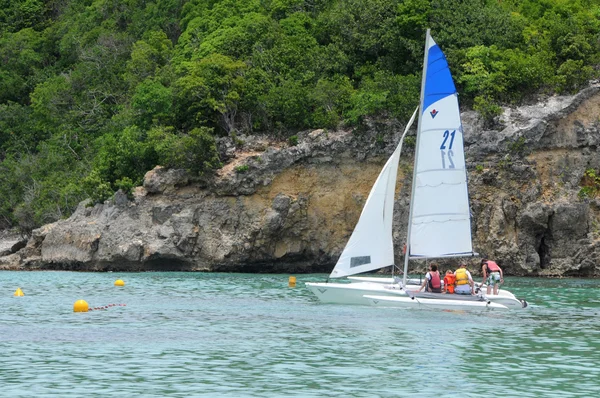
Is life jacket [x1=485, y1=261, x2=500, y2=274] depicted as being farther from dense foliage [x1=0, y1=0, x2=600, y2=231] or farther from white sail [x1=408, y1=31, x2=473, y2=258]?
dense foliage [x1=0, y1=0, x2=600, y2=231]

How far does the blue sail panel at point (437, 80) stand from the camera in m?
33.9

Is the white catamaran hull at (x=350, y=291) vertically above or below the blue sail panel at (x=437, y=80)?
below

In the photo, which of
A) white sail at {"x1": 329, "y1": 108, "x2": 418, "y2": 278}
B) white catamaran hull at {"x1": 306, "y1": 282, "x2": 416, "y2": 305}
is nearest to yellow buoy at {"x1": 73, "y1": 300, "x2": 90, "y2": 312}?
white catamaran hull at {"x1": 306, "y1": 282, "x2": 416, "y2": 305}

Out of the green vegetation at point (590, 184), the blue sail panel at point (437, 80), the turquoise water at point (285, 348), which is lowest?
the turquoise water at point (285, 348)

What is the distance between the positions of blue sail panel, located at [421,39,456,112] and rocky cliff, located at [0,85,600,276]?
1756 centimetres

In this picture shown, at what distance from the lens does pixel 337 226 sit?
2074 inches

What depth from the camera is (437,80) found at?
33.9m

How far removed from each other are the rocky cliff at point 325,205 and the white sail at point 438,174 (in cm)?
1653

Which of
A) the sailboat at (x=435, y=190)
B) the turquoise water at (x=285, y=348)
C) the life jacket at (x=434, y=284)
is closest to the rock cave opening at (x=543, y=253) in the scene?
the turquoise water at (x=285, y=348)

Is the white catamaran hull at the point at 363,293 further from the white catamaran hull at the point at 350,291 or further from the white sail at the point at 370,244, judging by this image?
the white sail at the point at 370,244

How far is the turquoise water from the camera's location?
19812mm

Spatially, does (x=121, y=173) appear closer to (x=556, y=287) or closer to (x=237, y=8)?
(x=237, y=8)

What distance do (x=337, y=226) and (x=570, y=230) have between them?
11.9 m

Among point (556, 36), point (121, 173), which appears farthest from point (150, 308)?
point (556, 36)
